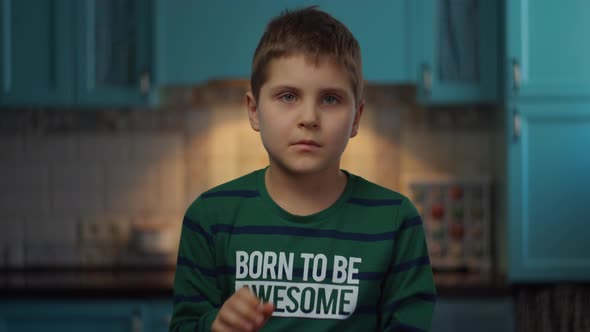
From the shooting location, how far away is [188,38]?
8.66 feet

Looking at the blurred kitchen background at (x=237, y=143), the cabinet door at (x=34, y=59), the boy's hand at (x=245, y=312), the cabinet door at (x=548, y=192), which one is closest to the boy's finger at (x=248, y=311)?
the boy's hand at (x=245, y=312)

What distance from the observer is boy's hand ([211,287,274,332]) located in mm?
764

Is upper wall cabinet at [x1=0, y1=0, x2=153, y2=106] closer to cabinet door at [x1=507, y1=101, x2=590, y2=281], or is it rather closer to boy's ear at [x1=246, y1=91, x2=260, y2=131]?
cabinet door at [x1=507, y1=101, x2=590, y2=281]

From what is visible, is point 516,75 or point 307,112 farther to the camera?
point 516,75

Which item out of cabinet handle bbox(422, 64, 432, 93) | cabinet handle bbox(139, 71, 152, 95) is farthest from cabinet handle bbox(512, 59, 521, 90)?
cabinet handle bbox(139, 71, 152, 95)

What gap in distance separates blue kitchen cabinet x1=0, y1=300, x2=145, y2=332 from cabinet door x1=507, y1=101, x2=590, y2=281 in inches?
49.4

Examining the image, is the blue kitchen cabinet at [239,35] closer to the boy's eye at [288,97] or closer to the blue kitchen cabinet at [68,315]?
the blue kitchen cabinet at [68,315]

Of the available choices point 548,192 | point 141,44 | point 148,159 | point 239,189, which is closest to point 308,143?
point 239,189

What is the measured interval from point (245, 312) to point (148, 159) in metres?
2.28

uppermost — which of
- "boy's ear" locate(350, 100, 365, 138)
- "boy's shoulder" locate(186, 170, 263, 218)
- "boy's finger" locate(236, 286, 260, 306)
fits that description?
"boy's ear" locate(350, 100, 365, 138)

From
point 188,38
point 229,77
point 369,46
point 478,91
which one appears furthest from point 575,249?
point 188,38

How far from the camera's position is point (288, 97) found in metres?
0.89

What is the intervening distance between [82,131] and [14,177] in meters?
0.32

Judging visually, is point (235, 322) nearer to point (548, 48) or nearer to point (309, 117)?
point (309, 117)
